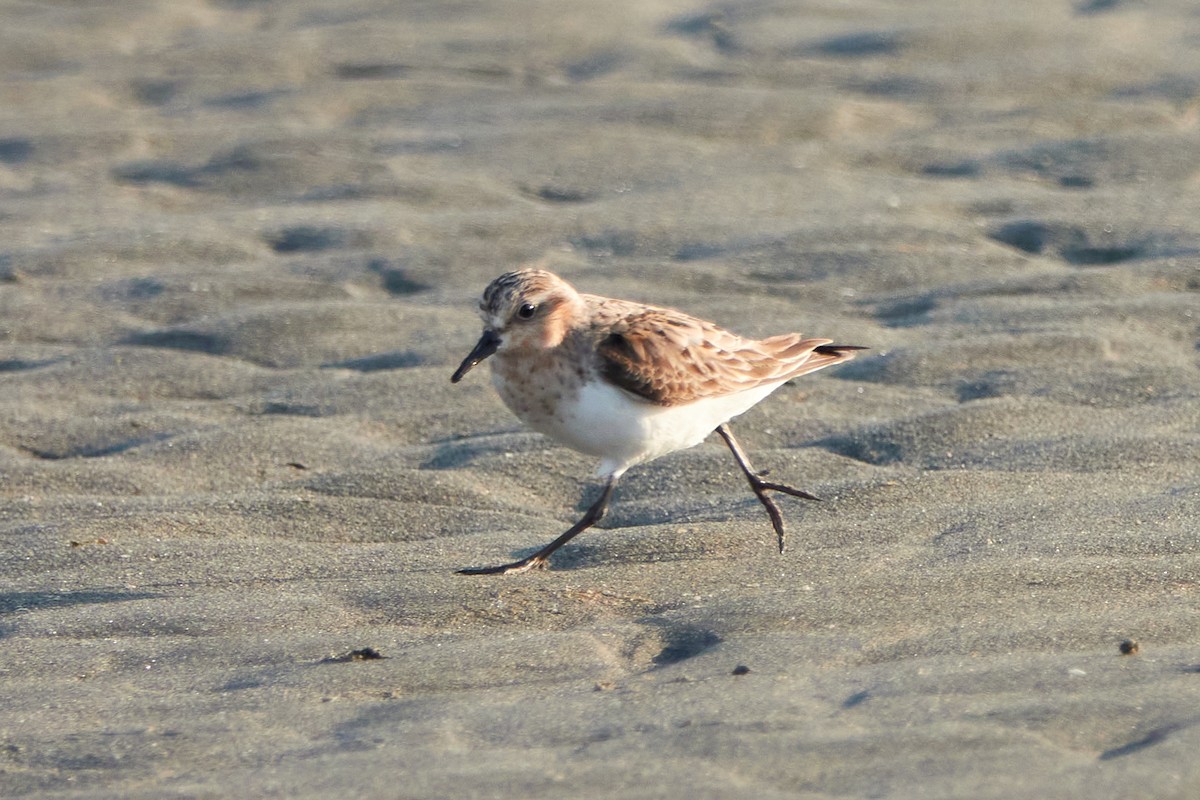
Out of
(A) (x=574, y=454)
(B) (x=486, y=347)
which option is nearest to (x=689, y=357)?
(B) (x=486, y=347)

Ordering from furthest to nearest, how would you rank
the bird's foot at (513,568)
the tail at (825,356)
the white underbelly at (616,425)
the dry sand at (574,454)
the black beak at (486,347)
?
the tail at (825,356)
the black beak at (486,347)
the white underbelly at (616,425)
the bird's foot at (513,568)
the dry sand at (574,454)

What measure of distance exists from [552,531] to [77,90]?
578 cm

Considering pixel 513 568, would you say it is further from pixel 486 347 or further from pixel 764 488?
pixel 764 488

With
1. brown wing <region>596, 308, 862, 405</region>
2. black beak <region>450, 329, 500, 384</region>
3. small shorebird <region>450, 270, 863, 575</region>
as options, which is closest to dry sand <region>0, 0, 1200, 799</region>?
small shorebird <region>450, 270, 863, 575</region>

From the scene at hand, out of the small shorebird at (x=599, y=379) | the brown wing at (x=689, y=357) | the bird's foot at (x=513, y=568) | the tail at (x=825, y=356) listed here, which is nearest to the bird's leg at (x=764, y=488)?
the small shorebird at (x=599, y=379)

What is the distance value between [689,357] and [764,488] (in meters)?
0.42

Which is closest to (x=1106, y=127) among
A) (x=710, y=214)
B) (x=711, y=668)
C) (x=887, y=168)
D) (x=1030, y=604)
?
(x=887, y=168)

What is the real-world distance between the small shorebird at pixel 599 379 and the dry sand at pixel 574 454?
0.24 m

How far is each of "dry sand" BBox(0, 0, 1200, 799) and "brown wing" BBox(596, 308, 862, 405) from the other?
35cm

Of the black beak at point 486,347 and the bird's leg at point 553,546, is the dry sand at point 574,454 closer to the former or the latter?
the bird's leg at point 553,546

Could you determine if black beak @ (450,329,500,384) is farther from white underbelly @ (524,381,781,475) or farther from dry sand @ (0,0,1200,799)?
dry sand @ (0,0,1200,799)

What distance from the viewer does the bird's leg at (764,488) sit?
174 inches

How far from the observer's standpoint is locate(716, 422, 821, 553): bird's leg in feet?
14.5

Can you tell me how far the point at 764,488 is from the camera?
4570mm
